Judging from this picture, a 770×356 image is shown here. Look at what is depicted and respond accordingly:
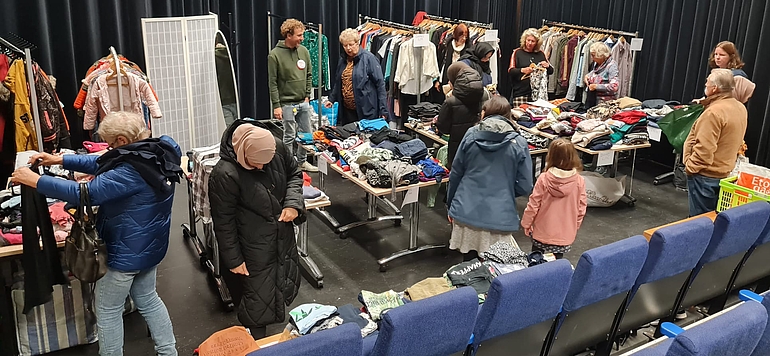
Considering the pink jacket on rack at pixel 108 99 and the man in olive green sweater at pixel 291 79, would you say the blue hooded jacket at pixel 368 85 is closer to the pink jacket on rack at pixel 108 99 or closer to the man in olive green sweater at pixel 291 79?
the man in olive green sweater at pixel 291 79

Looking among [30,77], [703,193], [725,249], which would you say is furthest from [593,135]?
[30,77]

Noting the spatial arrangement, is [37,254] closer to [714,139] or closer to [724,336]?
[724,336]

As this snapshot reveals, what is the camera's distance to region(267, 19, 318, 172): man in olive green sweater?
242 inches

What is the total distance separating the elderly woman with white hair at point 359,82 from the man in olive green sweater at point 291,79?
34cm

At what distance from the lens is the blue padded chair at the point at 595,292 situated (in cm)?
300

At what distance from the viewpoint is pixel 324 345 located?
226 centimetres

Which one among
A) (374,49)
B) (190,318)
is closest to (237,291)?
(190,318)

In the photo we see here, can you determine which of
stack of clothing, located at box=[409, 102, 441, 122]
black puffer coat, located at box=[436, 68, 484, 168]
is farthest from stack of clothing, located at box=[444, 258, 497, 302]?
stack of clothing, located at box=[409, 102, 441, 122]

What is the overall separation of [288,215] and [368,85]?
3.13 meters

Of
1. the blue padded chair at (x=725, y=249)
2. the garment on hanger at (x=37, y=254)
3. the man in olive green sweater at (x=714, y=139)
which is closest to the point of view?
the garment on hanger at (x=37, y=254)

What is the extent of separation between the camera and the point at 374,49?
8008 mm

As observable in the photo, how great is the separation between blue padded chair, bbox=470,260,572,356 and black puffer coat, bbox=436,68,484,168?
7.07 feet

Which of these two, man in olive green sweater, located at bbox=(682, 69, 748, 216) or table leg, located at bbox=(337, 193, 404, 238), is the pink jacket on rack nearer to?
table leg, located at bbox=(337, 193, 404, 238)

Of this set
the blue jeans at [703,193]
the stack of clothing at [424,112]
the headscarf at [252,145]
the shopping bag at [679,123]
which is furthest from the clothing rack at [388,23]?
the headscarf at [252,145]
